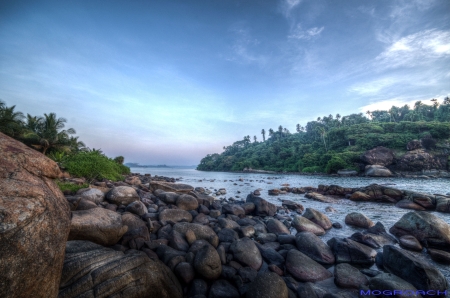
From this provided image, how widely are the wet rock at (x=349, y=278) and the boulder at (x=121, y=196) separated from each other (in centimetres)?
869

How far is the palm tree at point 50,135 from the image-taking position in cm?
2442

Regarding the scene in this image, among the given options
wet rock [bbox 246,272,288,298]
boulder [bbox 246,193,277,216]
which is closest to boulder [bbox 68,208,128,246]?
wet rock [bbox 246,272,288,298]

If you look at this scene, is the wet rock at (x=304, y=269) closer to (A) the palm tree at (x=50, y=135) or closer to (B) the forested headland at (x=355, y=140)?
(A) the palm tree at (x=50, y=135)

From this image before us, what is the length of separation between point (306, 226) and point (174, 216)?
20.8ft

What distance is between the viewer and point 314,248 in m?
6.50

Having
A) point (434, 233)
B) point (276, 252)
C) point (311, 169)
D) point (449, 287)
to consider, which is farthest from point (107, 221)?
point (311, 169)

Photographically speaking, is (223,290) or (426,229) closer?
(223,290)

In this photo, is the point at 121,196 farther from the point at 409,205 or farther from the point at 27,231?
the point at 409,205

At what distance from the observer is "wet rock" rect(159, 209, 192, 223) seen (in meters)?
8.08

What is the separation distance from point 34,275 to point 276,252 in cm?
609

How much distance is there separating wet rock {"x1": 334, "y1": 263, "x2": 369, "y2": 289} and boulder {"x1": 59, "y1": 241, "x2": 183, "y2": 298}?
4195mm

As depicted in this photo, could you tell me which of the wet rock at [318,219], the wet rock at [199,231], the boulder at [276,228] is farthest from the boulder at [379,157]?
the wet rock at [199,231]

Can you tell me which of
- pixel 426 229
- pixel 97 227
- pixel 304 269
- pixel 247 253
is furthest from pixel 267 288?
pixel 426 229

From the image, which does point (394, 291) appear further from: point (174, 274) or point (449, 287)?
point (174, 274)
